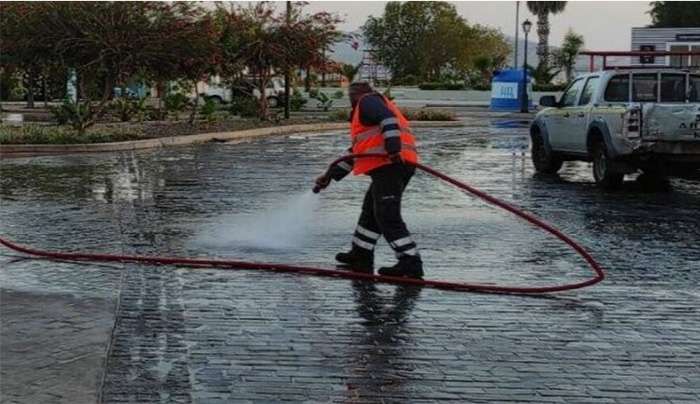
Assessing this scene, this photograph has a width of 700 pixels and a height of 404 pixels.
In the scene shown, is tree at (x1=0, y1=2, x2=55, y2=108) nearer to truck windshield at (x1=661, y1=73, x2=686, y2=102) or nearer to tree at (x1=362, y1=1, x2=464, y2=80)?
truck windshield at (x1=661, y1=73, x2=686, y2=102)

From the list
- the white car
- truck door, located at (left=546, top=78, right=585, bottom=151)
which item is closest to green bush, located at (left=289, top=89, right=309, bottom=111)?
the white car

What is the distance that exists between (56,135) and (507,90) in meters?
27.1

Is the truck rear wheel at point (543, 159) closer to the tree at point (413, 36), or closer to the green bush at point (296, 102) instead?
the green bush at point (296, 102)

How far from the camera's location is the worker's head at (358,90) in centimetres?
823

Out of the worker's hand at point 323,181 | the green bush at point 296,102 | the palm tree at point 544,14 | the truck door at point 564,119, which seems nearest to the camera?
the worker's hand at point 323,181

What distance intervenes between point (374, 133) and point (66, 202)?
598 centimetres

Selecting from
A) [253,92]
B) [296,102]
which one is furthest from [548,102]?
[296,102]

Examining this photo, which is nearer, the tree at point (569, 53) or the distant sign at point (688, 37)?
the distant sign at point (688, 37)

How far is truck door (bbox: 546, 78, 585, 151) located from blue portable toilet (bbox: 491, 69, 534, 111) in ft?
90.8

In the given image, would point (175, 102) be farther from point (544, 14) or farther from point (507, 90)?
point (544, 14)

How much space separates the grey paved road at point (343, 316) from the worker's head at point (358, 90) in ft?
4.92

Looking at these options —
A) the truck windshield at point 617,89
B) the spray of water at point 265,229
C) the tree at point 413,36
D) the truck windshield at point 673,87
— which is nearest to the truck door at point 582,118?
the truck windshield at point 617,89

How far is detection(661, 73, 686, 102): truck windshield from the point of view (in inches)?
604

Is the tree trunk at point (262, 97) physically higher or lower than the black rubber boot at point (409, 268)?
higher
